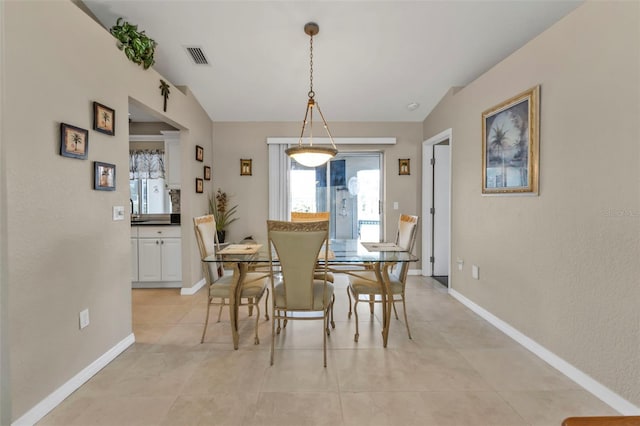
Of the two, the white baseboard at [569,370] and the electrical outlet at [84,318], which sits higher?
the electrical outlet at [84,318]

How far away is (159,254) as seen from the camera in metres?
4.06

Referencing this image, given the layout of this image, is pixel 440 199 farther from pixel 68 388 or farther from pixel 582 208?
pixel 68 388

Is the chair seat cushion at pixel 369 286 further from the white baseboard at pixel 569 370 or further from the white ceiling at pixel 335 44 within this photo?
the white ceiling at pixel 335 44

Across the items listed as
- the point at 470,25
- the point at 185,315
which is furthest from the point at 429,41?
the point at 185,315

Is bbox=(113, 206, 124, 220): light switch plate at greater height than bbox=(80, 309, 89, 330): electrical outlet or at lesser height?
greater

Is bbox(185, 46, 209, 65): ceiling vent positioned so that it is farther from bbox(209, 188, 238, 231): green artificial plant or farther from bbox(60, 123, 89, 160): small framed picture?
bbox(209, 188, 238, 231): green artificial plant

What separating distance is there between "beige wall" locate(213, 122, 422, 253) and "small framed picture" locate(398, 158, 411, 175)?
0.05 meters

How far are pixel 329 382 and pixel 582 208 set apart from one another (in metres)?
1.99

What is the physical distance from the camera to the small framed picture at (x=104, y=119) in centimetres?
218

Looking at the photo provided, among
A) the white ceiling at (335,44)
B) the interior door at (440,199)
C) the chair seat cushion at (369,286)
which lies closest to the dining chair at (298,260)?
the chair seat cushion at (369,286)

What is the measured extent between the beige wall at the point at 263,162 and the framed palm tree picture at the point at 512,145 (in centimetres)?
172

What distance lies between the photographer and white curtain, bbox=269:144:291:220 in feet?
15.9

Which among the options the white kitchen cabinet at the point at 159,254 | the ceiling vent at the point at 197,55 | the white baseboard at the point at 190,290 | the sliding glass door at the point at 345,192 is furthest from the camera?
the sliding glass door at the point at 345,192

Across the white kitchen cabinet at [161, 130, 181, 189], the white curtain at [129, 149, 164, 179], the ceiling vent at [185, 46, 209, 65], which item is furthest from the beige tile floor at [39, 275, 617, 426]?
the ceiling vent at [185, 46, 209, 65]
